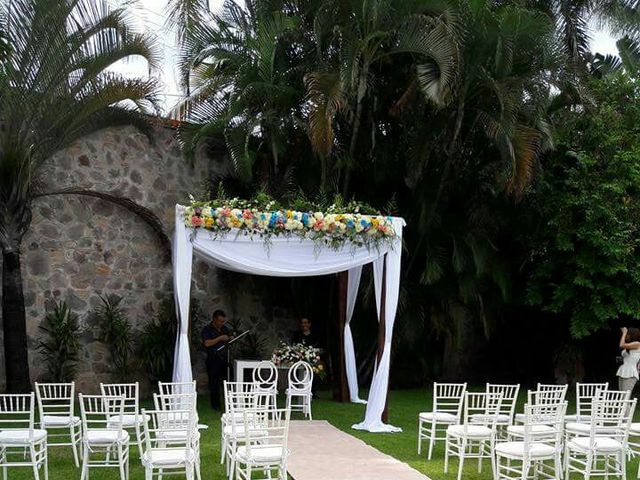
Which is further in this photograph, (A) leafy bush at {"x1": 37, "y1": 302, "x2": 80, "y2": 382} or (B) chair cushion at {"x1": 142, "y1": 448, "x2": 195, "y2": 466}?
(A) leafy bush at {"x1": 37, "y1": 302, "x2": 80, "y2": 382}

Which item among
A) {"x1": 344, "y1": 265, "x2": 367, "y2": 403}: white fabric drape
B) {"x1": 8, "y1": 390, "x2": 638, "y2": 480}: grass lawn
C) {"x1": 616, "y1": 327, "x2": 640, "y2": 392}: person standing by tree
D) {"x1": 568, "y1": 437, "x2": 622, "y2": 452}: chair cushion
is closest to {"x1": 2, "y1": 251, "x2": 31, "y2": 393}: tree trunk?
{"x1": 8, "y1": 390, "x2": 638, "y2": 480}: grass lawn

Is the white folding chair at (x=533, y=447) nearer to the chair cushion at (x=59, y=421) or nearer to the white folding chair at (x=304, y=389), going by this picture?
the white folding chair at (x=304, y=389)

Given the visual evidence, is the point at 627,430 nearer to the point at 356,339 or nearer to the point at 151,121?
the point at 356,339

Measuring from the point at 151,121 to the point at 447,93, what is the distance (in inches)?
189

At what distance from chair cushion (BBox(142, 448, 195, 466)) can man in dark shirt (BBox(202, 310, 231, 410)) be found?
5.38 metres

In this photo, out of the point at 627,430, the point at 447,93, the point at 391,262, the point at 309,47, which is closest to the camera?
the point at 627,430

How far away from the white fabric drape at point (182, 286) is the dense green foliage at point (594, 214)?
6801 millimetres

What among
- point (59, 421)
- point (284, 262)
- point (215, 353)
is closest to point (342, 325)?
point (215, 353)

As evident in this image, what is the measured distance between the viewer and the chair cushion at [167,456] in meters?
5.72

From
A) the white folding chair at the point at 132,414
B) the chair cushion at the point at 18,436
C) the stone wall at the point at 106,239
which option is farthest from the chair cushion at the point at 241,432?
the stone wall at the point at 106,239

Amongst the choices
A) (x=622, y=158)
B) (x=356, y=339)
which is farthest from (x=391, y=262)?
(x=622, y=158)

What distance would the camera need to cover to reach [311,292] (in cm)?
1415

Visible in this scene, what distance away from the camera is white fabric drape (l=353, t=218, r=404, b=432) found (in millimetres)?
9789

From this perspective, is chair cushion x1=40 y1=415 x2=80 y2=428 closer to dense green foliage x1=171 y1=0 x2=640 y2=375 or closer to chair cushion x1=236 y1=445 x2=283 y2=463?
chair cushion x1=236 y1=445 x2=283 y2=463
